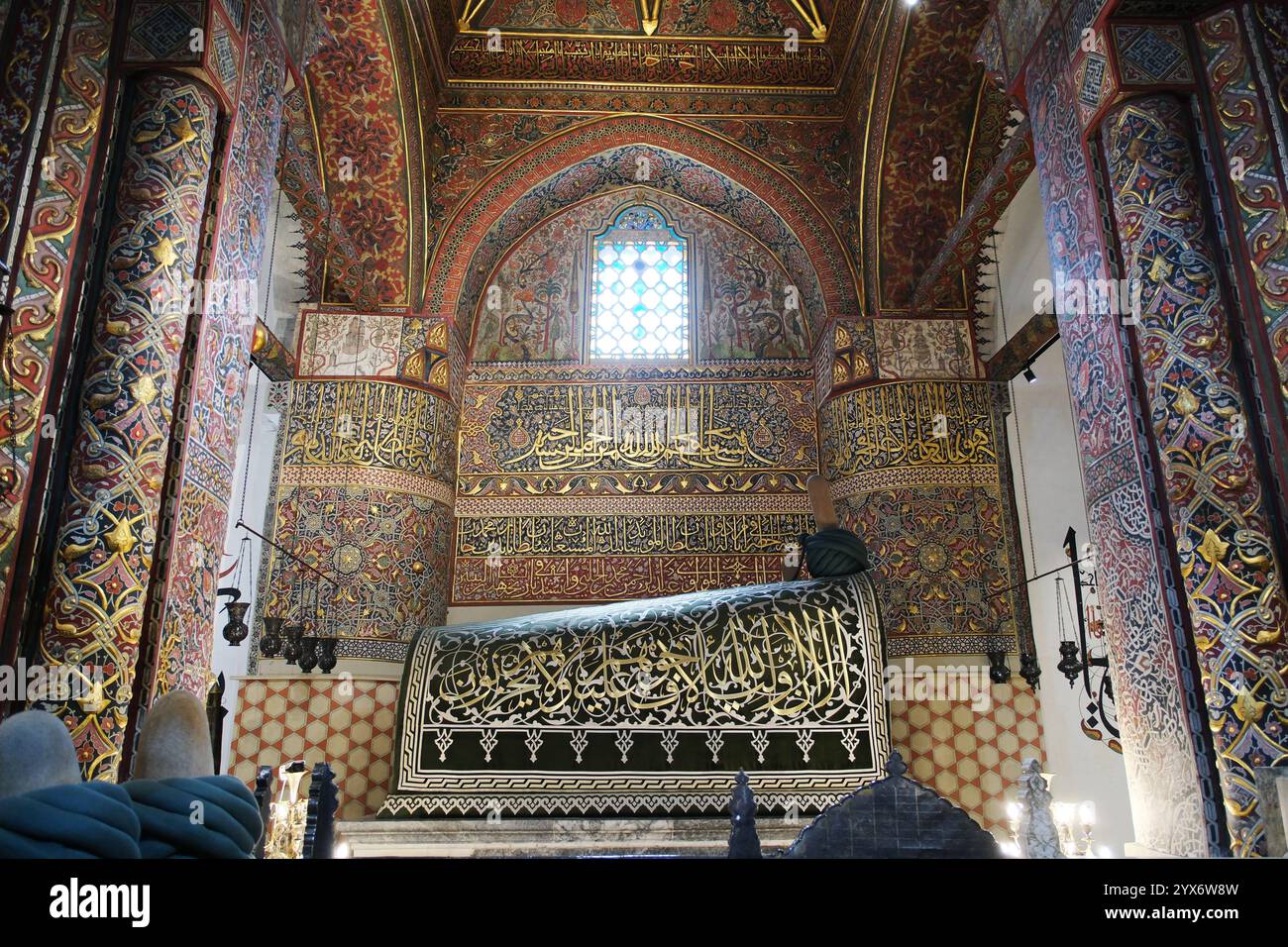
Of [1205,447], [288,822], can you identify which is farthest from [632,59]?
[288,822]

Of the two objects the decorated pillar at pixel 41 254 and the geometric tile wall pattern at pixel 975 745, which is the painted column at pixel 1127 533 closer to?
the geometric tile wall pattern at pixel 975 745

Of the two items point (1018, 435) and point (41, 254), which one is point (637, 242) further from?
point (41, 254)

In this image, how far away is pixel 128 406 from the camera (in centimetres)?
293

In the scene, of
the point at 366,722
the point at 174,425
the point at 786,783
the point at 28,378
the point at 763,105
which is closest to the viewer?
the point at 28,378

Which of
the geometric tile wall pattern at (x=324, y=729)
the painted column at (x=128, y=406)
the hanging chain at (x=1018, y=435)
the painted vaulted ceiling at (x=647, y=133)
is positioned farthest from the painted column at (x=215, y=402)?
the hanging chain at (x=1018, y=435)

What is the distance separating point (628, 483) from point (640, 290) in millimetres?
2281

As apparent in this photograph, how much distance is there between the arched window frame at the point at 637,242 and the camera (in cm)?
864

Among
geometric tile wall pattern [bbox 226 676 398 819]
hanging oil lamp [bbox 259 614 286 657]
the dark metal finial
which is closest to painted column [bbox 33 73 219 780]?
the dark metal finial

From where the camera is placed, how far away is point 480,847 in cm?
402

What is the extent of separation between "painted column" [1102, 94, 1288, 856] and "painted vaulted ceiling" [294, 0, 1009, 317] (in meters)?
4.26

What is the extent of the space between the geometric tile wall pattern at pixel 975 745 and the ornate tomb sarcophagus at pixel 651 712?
2.47 metres
